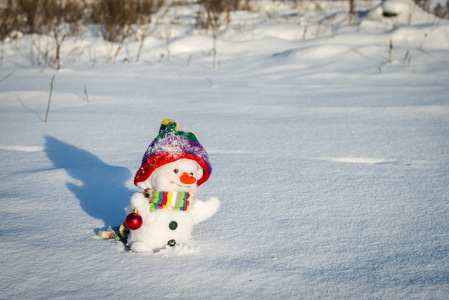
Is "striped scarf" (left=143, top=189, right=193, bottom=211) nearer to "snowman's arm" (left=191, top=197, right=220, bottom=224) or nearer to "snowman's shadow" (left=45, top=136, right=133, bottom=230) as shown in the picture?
"snowman's arm" (left=191, top=197, right=220, bottom=224)

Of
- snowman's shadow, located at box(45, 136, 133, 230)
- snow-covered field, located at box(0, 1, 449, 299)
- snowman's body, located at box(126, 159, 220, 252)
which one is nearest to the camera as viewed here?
snow-covered field, located at box(0, 1, 449, 299)

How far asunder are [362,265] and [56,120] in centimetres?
227

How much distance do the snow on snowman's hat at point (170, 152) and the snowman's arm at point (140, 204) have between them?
0.06 meters

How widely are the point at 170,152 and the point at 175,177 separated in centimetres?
8

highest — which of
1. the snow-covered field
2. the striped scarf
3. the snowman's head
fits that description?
the snowman's head

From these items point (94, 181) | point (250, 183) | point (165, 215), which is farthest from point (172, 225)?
point (94, 181)

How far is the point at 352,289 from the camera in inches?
36.9

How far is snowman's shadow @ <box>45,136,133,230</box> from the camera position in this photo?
1.39 meters

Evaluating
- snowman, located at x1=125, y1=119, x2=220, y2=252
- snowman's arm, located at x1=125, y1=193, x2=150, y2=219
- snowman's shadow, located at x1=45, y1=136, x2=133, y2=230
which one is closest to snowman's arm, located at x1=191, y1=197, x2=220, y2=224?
snowman, located at x1=125, y1=119, x2=220, y2=252

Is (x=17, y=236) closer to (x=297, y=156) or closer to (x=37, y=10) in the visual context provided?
(x=297, y=156)

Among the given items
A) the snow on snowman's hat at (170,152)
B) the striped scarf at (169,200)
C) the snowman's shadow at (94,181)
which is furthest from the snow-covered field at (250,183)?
the snow on snowman's hat at (170,152)

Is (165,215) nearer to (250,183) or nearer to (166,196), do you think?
(166,196)

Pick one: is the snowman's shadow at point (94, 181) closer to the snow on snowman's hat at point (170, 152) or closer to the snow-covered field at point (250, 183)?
the snow-covered field at point (250, 183)

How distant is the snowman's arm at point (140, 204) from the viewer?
1.07m
